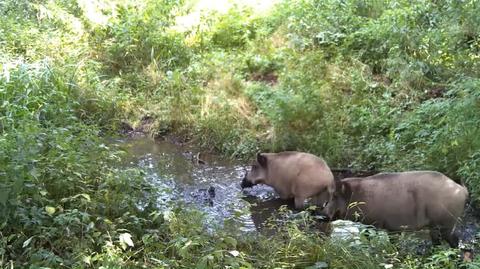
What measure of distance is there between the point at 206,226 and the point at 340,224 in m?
1.45

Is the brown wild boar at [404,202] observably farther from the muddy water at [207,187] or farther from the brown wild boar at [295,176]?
the brown wild boar at [295,176]

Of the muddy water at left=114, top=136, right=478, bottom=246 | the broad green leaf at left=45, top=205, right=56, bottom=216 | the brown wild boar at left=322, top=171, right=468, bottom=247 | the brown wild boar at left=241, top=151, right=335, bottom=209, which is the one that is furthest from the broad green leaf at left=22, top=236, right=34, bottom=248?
the brown wild boar at left=241, top=151, right=335, bottom=209

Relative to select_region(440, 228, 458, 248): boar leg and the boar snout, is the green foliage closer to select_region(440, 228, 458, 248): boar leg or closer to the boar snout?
select_region(440, 228, 458, 248): boar leg

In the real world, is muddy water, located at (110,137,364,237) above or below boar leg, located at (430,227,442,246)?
below

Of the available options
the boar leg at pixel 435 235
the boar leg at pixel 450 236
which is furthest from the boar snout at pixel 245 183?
the boar leg at pixel 450 236

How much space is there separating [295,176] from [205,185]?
4.24ft

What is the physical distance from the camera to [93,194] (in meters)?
5.66

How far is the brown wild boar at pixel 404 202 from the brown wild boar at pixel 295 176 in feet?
1.15

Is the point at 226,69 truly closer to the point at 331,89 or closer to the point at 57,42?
the point at 331,89

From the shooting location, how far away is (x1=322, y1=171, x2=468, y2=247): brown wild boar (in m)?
5.80

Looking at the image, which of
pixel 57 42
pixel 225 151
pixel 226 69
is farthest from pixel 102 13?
pixel 225 151

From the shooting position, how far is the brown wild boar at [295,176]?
7.08 m

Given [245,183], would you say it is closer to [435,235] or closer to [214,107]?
[214,107]

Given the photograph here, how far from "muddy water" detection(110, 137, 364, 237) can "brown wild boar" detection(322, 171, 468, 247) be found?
10.0 inches
